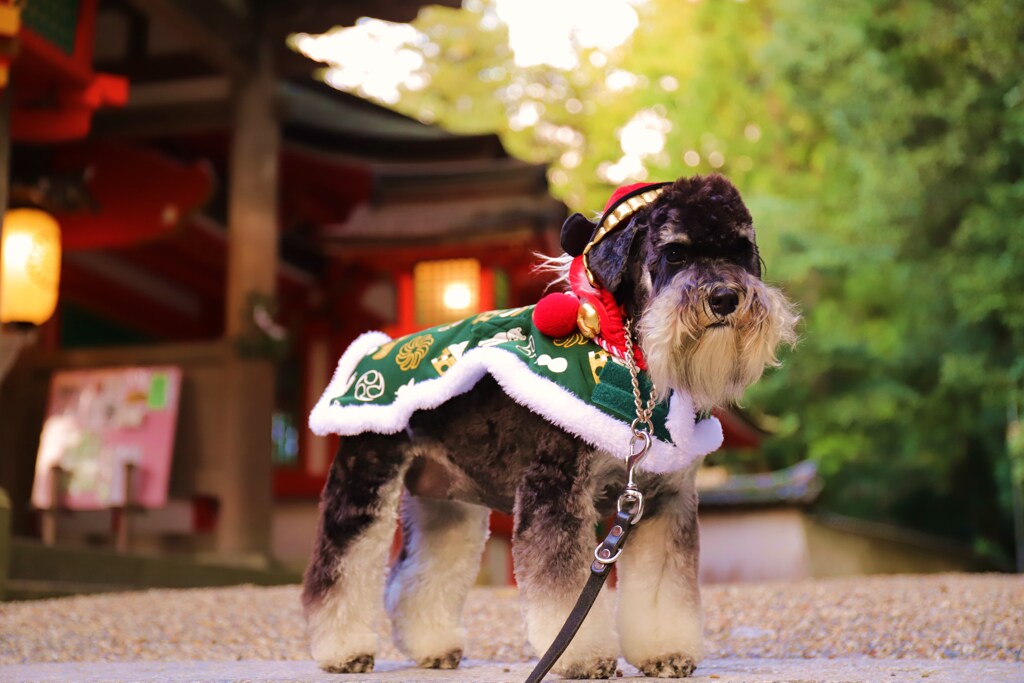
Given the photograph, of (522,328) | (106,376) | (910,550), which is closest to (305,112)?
(106,376)

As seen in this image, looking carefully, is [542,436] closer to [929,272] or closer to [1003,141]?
[1003,141]

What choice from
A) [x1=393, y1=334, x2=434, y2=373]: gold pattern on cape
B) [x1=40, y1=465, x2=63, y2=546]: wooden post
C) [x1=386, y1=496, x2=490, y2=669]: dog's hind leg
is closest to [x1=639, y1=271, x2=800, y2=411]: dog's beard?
[x1=393, y1=334, x2=434, y2=373]: gold pattern on cape

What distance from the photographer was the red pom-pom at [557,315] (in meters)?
3.76

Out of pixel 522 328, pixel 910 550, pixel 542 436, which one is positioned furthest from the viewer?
pixel 910 550

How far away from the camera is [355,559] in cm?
405

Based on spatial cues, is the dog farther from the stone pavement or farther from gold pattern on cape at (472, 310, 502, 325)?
the stone pavement

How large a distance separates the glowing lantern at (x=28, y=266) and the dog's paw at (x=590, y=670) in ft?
21.7

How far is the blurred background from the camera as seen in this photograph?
1007cm

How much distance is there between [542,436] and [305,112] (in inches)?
424

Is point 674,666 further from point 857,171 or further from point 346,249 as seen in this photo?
point 857,171

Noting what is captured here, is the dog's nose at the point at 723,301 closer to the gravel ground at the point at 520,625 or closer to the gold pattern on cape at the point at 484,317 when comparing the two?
the gold pattern on cape at the point at 484,317

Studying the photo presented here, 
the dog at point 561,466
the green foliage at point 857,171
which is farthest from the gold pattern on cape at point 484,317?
the green foliage at point 857,171

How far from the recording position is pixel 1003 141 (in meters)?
11.0

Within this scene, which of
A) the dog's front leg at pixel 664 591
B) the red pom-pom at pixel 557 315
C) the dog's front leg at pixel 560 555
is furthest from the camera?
the red pom-pom at pixel 557 315
